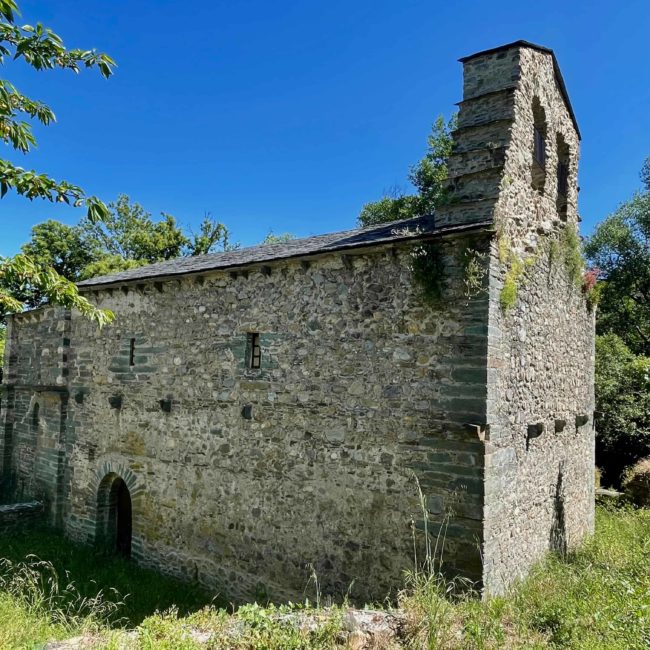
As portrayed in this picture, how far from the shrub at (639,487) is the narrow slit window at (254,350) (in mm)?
9838

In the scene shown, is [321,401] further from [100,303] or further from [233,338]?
[100,303]

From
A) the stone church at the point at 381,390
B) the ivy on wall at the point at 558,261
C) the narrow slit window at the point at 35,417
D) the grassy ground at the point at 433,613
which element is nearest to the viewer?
the grassy ground at the point at 433,613

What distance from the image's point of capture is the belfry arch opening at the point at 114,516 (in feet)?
34.7

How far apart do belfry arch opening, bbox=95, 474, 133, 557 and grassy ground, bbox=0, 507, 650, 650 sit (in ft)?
4.23

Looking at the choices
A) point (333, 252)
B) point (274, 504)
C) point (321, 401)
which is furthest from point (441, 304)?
point (274, 504)

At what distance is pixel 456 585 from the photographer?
5820mm

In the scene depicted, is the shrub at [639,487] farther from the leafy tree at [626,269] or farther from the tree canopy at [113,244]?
the tree canopy at [113,244]

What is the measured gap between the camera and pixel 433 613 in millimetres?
4430

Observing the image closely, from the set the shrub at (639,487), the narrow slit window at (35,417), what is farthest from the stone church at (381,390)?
the narrow slit window at (35,417)

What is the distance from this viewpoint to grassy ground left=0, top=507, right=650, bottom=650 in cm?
422

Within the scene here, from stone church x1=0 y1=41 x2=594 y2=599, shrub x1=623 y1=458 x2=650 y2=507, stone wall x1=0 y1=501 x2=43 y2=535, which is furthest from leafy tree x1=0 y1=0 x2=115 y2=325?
shrub x1=623 y1=458 x2=650 y2=507

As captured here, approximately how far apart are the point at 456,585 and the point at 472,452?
60.4 inches

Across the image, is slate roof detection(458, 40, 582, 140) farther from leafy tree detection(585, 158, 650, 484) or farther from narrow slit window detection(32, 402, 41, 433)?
narrow slit window detection(32, 402, 41, 433)

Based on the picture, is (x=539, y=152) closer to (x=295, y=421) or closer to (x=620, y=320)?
(x=295, y=421)
